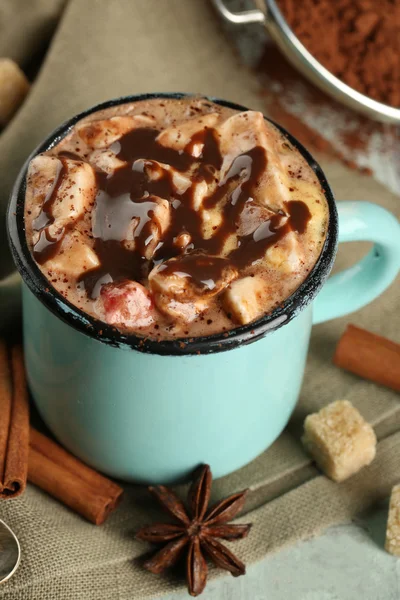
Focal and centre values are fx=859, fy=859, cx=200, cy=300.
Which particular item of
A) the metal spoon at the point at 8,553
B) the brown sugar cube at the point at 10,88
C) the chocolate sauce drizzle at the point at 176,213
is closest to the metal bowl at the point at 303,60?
the brown sugar cube at the point at 10,88

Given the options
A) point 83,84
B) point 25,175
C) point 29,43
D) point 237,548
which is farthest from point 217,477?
point 29,43

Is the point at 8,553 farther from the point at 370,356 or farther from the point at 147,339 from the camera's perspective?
the point at 370,356

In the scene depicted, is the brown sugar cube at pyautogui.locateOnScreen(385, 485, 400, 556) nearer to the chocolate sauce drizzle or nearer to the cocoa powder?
the chocolate sauce drizzle

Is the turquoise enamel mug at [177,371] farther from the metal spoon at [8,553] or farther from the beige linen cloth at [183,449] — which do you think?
the metal spoon at [8,553]

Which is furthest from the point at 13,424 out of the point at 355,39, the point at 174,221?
the point at 355,39

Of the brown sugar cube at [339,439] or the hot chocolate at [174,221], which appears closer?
the hot chocolate at [174,221]

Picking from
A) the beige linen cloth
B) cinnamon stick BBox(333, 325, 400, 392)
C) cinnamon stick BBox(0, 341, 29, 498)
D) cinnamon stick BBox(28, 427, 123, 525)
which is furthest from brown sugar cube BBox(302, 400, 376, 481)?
cinnamon stick BBox(0, 341, 29, 498)
